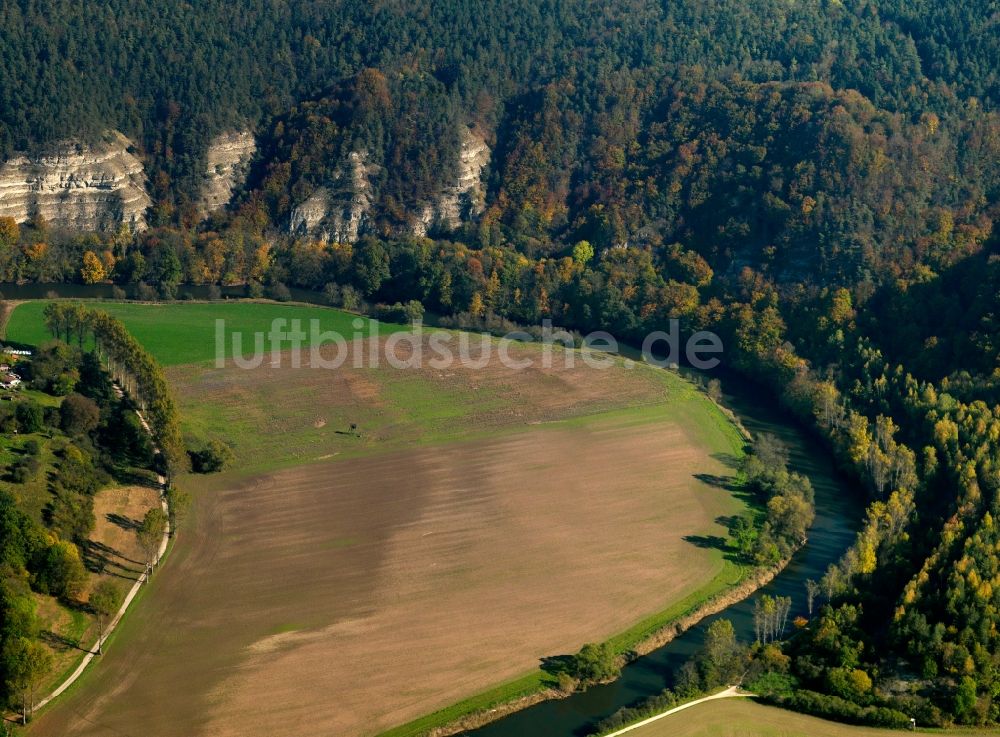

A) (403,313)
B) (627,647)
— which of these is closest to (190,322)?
(403,313)

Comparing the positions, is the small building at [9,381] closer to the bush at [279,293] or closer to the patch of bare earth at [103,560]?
the patch of bare earth at [103,560]

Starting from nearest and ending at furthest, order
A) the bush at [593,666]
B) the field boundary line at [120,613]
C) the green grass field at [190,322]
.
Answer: the field boundary line at [120,613] < the bush at [593,666] < the green grass field at [190,322]

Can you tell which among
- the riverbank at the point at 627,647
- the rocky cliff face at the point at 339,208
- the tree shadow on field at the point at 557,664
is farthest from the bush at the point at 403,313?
the tree shadow on field at the point at 557,664

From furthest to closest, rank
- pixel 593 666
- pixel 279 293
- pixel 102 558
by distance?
pixel 279 293, pixel 102 558, pixel 593 666

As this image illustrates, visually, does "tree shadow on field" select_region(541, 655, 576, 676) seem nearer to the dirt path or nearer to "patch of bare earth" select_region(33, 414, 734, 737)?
"patch of bare earth" select_region(33, 414, 734, 737)

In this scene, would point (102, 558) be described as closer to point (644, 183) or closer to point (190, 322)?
point (190, 322)

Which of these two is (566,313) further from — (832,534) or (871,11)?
(871,11)
